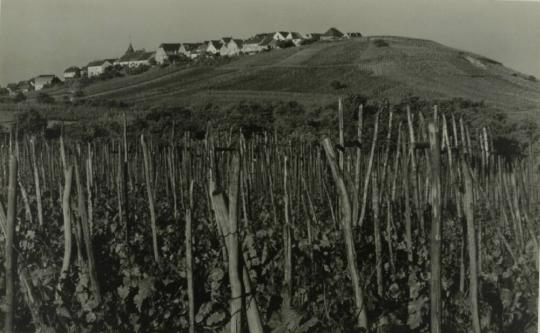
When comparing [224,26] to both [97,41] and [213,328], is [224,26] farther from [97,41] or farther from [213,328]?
[213,328]

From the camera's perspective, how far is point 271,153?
3916 mm

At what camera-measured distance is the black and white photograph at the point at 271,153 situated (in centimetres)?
304

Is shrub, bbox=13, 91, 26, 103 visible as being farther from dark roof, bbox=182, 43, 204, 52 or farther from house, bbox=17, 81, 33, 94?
dark roof, bbox=182, 43, 204, 52

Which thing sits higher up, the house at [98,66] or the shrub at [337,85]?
the house at [98,66]

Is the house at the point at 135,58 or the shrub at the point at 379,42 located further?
the shrub at the point at 379,42

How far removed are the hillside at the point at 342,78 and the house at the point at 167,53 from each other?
0.10 metres

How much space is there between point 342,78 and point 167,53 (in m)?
0.98

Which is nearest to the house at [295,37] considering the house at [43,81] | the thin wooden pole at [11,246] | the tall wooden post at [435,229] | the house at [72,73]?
the tall wooden post at [435,229]

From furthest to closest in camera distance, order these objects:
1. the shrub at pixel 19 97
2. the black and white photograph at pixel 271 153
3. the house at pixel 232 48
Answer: the house at pixel 232 48 → the shrub at pixel 19 97 → the black and white photograph at pixel 271 153

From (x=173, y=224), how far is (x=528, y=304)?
81.0 inches

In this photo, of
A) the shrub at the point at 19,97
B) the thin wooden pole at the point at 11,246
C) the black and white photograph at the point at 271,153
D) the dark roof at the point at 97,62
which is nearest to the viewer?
the thin wooden pole at the point at 11,246

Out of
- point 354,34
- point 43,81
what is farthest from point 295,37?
point 43,81

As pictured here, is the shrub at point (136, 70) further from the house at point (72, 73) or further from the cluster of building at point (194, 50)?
the house at point (72, 73)

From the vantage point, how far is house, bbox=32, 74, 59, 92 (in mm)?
3229
